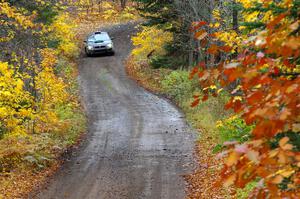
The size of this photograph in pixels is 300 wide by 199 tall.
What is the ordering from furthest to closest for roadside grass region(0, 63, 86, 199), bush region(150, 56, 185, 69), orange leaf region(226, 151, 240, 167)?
bush region(150, 56, 185, 69), roadside grass region(0, 63, 86, 199), orange leaf region(226, 151, 240, 167)

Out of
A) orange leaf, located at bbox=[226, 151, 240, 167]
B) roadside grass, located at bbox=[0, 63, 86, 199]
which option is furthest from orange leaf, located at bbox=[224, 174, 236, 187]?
roadside grass, located at bbox=[0, 63, 86, 199]

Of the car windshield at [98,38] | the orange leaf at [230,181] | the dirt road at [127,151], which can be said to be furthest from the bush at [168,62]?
the orange leaf at [230,181]

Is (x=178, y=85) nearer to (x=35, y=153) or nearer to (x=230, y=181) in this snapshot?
(x=35, y=153)

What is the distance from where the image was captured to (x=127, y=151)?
599 inches

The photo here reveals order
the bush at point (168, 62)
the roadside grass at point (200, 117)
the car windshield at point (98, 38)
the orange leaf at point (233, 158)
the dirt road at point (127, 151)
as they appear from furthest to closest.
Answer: the car windshield at point (98, 38), the bush at point (168, 62), the dirt road at point (127, 151), the roadside grass at point (200, 117), the orange leaf at point (233, 158)

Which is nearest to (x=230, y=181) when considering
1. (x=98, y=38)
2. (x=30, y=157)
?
(x=30, y=157)

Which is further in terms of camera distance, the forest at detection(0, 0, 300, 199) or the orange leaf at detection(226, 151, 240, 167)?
the forest at detection(0, 0, 300, 199)

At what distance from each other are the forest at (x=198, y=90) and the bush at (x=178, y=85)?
0.06 m

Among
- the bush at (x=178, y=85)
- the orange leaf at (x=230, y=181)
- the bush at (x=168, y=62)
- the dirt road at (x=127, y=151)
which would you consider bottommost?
the dirt road at (x=127, y=151)

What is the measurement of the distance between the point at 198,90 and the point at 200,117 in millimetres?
4126

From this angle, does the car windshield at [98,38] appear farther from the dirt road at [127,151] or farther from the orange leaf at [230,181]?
the orange leaf at [230,181]

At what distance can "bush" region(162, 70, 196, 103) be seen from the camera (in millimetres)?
23531

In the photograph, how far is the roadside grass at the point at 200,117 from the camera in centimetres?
1103

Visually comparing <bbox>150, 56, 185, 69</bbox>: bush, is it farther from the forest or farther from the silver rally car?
the silver rally car
